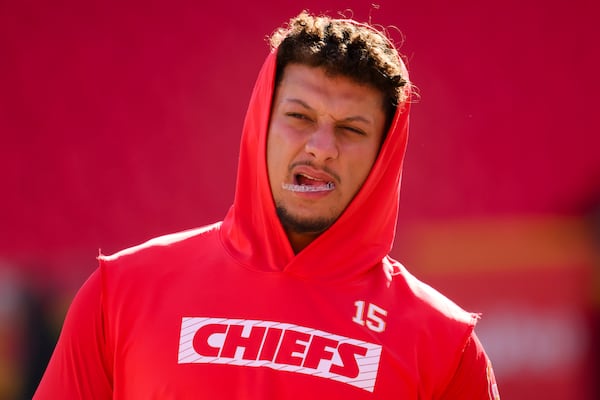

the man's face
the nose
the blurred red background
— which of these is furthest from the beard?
the blurred red background

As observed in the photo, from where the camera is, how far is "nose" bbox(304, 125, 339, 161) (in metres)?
1.88

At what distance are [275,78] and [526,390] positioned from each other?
1994 millimetres

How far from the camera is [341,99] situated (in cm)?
195

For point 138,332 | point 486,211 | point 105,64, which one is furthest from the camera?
point 486,211

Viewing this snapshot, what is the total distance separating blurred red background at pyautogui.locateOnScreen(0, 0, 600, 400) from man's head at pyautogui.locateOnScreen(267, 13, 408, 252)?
4.55 feet

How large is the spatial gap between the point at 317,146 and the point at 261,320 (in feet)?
1.13

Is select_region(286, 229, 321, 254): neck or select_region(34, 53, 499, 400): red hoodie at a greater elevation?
select_region(286, 229, 321, 254): neck

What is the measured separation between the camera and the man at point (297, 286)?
180 centimetres

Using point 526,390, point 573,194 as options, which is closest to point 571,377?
point 526,390

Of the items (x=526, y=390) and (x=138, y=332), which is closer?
(x=138, y=332)

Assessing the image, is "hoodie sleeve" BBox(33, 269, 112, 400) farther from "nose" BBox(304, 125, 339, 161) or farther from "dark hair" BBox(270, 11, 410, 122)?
"dark hair" BBox(270, 11, 410, 122)

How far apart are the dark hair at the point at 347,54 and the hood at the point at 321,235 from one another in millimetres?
31

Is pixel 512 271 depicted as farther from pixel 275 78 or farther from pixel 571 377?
pixel 275 78

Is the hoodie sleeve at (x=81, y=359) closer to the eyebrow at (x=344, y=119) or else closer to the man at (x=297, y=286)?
the man at (x=297, y=286)
